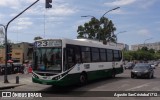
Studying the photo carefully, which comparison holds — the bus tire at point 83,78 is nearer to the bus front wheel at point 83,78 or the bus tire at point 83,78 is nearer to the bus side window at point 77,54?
the bus front wheel at point 83,78

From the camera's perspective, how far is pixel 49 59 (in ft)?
56.4

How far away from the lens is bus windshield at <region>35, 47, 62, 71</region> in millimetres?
17031

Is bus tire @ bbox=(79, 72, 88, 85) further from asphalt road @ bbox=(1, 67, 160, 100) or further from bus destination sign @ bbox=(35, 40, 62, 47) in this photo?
bus destination sign @ bbox=(35, 40, 62, 47)

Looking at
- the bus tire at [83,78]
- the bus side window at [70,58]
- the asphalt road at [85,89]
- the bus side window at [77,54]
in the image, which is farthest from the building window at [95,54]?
the bus side window at [70,58]

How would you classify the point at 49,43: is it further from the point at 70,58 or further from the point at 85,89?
the point at 85,89

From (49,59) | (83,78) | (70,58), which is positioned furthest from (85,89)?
(49,59)

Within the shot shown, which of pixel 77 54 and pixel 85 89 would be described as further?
pixel 77 54

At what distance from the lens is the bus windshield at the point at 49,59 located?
55.9ft

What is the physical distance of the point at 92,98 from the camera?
14.3 m

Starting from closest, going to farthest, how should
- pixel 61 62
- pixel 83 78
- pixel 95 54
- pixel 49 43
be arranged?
1. pixel 61 62
2. pixel 49 43
3. pixel 83 78
4. pixel 95 54

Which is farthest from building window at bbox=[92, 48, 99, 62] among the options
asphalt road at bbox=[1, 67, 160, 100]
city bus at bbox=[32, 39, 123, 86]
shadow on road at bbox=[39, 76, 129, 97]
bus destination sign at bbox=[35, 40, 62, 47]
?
bus destination sign at bbox=[35, 40, 62, 47]

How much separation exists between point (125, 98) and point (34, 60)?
6.17 m

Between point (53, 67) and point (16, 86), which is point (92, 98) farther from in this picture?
point (16, 86)

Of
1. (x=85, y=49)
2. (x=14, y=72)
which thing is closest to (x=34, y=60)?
(x=85, y=49)
